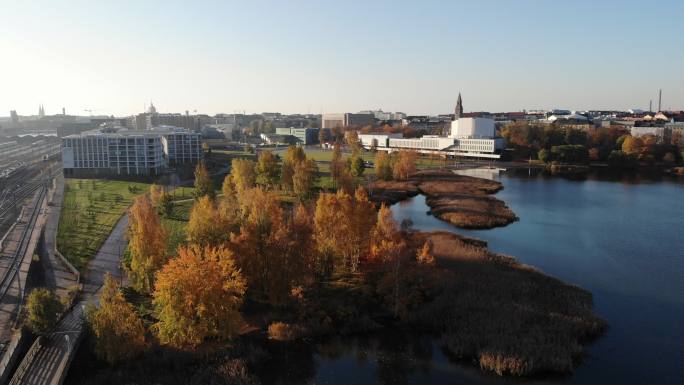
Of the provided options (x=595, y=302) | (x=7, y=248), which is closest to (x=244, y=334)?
(x=595, y=302)

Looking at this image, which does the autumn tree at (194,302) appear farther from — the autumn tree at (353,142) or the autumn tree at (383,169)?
the autumn tree at (353,142)

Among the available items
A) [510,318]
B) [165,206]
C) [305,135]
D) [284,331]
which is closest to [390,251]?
[510,318]

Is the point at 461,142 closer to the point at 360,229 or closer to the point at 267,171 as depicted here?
the point at 267,171

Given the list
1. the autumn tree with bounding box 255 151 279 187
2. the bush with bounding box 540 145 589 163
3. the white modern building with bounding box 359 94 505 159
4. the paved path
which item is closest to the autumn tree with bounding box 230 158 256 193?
the autumn tree with bounding box 255 151 279 187

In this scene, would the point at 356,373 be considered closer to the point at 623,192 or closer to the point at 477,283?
the point at 477,283

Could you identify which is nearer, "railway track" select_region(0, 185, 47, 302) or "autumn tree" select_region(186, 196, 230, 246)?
→ "autumn tree" select_region(186, 196, 230, 246)

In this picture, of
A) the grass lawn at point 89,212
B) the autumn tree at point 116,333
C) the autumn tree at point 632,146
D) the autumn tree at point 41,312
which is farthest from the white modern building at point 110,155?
the autumn tree at point 632,146

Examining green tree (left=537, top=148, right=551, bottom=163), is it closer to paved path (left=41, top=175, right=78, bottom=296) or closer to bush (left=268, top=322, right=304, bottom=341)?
paved path (left=41, top=175, right=78, bottom=296)
